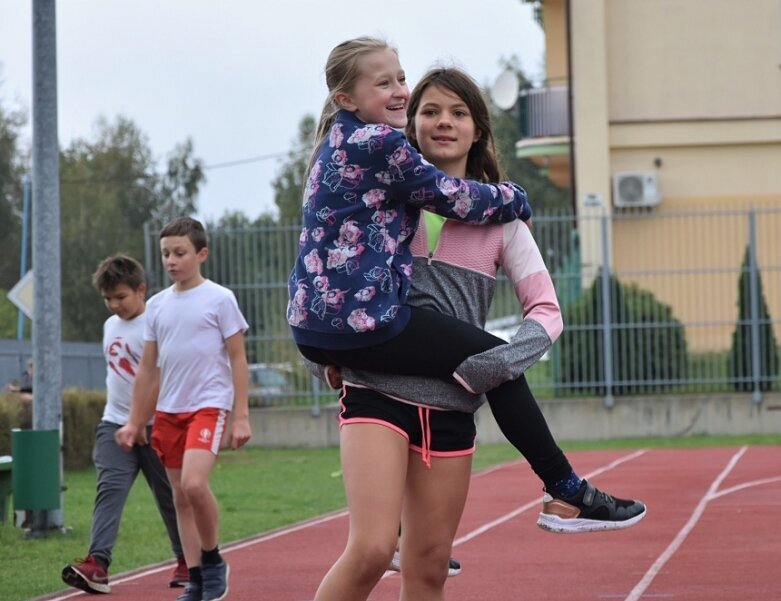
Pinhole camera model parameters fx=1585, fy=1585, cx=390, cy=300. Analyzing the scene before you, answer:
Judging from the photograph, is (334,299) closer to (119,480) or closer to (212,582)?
(212,582)

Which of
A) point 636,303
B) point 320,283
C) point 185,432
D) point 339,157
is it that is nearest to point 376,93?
point 339,157

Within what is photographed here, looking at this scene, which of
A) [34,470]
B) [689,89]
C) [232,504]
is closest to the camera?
[34,470]

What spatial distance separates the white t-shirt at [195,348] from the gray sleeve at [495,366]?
10.8 ft

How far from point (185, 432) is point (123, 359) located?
1352 millimetres

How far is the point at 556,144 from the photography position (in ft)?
106

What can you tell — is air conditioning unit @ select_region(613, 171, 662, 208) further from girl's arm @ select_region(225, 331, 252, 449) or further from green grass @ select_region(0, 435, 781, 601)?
girl's arm @ select_region(225, 331, 252, 449)

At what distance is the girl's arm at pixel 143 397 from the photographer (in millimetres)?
7921

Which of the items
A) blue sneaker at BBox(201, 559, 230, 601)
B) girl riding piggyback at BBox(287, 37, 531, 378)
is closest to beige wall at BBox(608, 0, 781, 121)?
blue sneaker at BBox(201, 559, 230, 601)

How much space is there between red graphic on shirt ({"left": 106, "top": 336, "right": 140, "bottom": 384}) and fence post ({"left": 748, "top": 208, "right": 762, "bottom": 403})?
51.9 feet

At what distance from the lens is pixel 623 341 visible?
2330 centimetres

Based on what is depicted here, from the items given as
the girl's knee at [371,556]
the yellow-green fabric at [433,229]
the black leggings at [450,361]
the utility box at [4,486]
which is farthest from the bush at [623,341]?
the girl's knee at [371,556]

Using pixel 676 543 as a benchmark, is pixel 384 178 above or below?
above

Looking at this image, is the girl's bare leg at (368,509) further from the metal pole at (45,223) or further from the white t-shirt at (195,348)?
the metal pole at (45,223)

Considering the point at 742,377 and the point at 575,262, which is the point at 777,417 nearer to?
the point at 742,377
